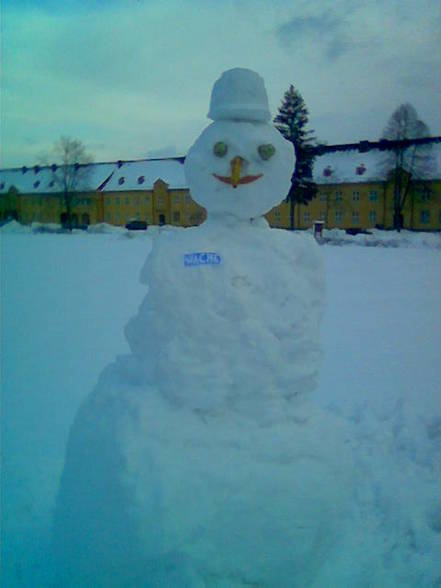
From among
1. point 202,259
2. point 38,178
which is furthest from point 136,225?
point 202,259

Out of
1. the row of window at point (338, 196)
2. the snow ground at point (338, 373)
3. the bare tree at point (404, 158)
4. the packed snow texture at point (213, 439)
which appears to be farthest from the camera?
the row of window at point (338, 196)

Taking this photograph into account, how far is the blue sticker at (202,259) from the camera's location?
151 centimetres

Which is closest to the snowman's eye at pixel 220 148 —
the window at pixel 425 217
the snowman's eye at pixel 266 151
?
the snowman's eye at pixel 266 151

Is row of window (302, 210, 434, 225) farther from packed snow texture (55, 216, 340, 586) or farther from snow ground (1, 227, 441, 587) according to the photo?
packed snow texture (55, 216, 340, 586)

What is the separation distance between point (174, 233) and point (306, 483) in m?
0.85

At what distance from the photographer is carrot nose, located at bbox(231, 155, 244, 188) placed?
1.55 meters

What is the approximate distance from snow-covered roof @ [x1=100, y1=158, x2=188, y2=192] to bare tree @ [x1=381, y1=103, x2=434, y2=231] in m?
0.85

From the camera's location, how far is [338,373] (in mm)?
2709

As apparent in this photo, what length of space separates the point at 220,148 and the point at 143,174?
661 millimetres

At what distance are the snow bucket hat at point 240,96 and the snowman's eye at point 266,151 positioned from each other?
3.7 inches

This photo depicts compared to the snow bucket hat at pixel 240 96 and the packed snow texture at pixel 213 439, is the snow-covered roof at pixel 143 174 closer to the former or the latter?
the snow bucket hat at pixel 240 96

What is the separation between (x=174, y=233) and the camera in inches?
65.4

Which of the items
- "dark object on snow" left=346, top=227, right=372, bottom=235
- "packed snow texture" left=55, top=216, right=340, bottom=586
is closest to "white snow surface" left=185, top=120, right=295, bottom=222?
"packed snow texture" left=55, top=216, right=340, bottom=586

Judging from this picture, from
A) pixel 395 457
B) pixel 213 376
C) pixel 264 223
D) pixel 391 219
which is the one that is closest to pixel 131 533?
pixel 213 376
